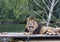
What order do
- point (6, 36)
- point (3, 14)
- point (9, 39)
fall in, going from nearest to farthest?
point (6, 36), point (9, 39), point (3, 14)

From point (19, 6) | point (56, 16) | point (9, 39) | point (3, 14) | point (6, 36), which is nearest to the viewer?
point (6, 36)

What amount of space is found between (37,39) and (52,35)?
323 millimetres

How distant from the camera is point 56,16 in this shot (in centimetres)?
3466

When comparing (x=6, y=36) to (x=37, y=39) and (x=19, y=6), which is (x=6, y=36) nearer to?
(x=37, y=39)

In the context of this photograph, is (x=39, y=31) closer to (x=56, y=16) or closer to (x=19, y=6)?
(x=19, y=6)

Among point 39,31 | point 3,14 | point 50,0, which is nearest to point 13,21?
point 3,14

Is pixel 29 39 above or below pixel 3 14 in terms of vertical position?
above

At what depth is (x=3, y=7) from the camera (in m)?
39.7

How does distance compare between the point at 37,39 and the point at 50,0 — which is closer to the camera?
the point at 37,39

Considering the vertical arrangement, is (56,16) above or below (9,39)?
below

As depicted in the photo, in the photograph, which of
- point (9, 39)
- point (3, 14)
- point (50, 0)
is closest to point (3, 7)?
point (3, 14)

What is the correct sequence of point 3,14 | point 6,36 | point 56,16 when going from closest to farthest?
point 6,36 < point 56,16 < point 3,14

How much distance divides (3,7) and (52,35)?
3388cm

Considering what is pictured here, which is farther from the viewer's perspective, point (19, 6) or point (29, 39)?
point (19, 6)
